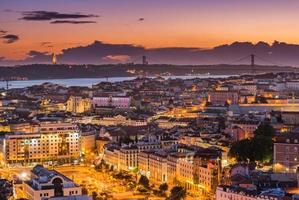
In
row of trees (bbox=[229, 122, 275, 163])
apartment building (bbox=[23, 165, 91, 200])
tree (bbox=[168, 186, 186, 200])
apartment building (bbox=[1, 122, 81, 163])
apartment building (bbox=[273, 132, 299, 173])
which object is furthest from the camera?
apartment building (bbox=[1, 122, 81, 163])

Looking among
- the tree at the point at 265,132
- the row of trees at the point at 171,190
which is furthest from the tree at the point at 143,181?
the tree at the point at 265,132

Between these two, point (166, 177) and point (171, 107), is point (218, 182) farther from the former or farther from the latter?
point (171, 107)

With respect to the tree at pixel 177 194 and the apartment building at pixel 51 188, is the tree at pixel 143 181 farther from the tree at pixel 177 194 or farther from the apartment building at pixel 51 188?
the apartment building at pixel 51 188

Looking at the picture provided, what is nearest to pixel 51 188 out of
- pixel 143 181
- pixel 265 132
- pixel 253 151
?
pixel 143 181

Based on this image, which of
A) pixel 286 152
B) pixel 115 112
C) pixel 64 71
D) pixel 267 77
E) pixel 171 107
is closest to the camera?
pixel 286 152

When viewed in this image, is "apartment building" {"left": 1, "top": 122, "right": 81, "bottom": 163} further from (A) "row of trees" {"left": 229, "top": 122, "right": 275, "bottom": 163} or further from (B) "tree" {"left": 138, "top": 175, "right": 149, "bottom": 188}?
(A) "row of trees" {"left": 229, "top": 122, "right": 275, "bottom": 163}

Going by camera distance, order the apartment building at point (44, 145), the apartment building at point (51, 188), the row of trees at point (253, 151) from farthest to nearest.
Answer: the apartment building at point (44, 145) < the row of trees at point (253, 151) < the apartment building at point (51, 188)

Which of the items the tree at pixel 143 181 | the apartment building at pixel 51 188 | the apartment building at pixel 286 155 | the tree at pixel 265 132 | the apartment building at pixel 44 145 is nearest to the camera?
the apartment building at pixel 51 188

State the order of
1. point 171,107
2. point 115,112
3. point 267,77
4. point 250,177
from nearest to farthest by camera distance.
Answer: point 250,177 → point 115,112 → point 171,107 → point 267,77

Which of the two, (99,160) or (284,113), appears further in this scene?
(284,113)

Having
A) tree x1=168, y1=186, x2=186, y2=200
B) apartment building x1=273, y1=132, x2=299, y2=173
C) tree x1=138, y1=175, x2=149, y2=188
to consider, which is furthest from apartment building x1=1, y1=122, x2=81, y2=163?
tree x1=168, y1=186, x2=186, y2=200

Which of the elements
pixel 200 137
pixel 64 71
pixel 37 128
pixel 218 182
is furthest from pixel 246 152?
pixel 64 71
